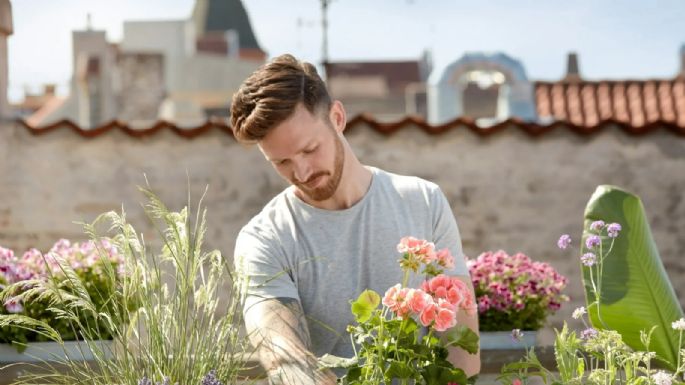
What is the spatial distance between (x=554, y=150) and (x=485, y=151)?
40cm

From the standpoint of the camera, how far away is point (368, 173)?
3.15m

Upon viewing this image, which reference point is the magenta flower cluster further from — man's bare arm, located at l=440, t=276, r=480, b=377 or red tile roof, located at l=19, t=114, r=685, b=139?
red tile roof, located at l=19, t=114, r=685, b=139

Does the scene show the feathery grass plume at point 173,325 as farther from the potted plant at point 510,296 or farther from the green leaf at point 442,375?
the potted plant at point 510,296

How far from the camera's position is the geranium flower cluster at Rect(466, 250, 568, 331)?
4.62 metres

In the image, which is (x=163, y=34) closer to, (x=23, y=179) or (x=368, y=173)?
(x=23, y=179)

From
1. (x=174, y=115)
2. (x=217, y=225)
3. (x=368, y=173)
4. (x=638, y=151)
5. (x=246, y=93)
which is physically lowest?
(x=174, y=115)

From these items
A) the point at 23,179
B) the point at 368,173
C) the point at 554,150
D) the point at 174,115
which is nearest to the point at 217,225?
the point at 23,179

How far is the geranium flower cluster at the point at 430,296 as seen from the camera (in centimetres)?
219

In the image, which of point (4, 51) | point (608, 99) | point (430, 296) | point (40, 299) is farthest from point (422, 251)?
point (608, 99)

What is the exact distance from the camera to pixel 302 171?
2.90m

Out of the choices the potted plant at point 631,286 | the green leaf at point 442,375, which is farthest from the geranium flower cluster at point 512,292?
the green leaf at point 442,375

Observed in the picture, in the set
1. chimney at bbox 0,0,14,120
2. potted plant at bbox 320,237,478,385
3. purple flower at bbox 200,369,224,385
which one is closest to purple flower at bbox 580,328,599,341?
potted plant at bbox 320,237,478,385

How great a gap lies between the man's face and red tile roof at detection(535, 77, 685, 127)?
46.4ft

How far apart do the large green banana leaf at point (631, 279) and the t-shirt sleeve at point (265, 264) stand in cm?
112
